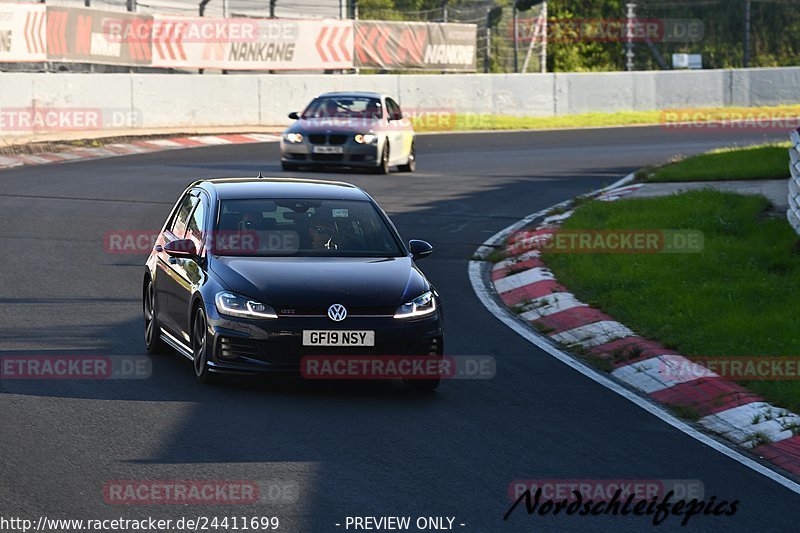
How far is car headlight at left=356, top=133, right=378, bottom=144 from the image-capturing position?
2733 cm

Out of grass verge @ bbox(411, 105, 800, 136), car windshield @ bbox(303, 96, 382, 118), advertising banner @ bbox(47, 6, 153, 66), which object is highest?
advertising banner @ bbox(47, 6, 153, 66)

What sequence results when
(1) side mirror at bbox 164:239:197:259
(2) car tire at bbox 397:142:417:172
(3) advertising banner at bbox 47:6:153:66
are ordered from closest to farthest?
(1) side mirror at bbox 164:239:197:259 → (2) car tire at bbox 397:142:417:172 → (3) advertising banner at bbox 47:6:153:66

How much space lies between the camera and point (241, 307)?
32.8ft

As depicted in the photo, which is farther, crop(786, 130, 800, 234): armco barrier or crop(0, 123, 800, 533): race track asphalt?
crop(786, 130, 800, 234): armco barrier

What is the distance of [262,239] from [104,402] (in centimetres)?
186

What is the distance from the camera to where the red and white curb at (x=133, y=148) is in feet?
95.2

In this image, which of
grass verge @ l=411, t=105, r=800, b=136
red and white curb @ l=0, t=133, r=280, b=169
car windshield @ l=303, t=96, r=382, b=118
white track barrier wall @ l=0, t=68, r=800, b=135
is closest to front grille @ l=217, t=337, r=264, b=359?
car windshield @ l=303, t=96, r=382, b=118

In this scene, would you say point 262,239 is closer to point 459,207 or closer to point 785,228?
point 785,228

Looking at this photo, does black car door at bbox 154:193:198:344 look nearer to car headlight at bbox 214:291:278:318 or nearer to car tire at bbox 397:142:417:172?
car headlight at bbox 214:291:278:318

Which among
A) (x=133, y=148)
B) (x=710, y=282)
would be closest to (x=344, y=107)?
(x=133, y=148)

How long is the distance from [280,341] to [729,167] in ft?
52.3

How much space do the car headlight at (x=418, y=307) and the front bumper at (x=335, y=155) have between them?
16885 millimetres

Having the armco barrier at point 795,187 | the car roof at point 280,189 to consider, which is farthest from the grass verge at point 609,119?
the car roof at point 280,189

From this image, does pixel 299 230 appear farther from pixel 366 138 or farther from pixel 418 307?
pixel 366 138
